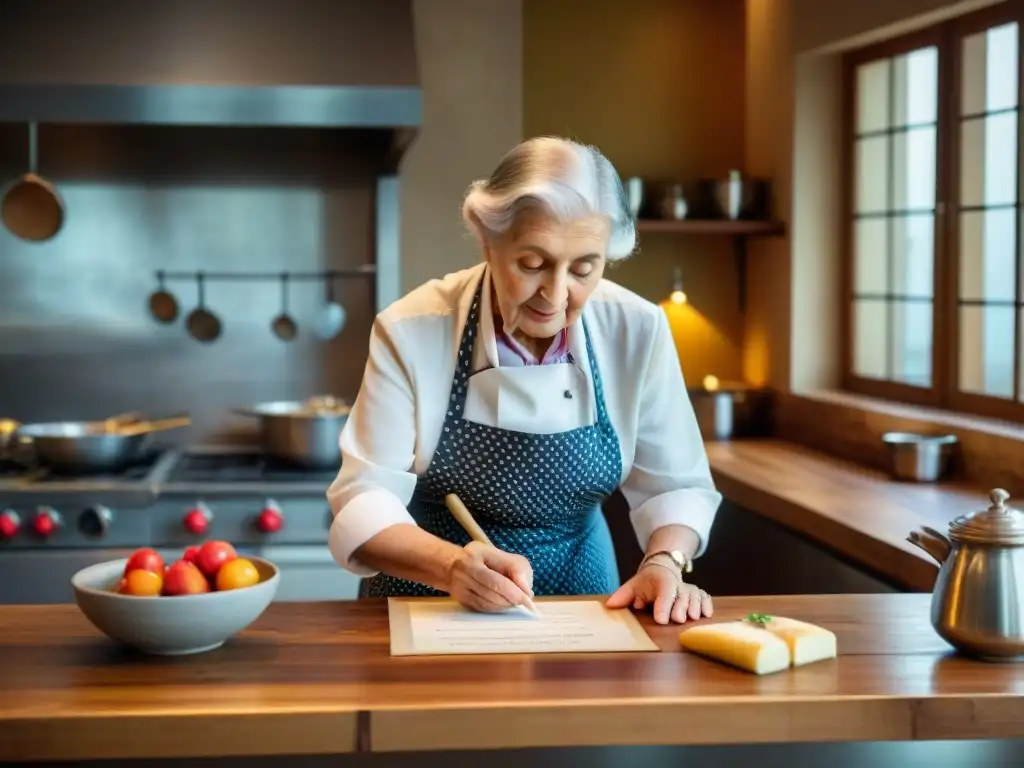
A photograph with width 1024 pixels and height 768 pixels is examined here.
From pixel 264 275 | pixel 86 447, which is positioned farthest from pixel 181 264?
pixel 86 447

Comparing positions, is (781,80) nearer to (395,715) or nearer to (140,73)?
(140,73)

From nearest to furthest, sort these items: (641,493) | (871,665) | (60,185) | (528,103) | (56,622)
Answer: (871,665) → (56,622) → (641,493) → (60,185) → (528,103)

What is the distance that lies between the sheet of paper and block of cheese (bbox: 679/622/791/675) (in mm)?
65

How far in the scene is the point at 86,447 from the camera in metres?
3.57

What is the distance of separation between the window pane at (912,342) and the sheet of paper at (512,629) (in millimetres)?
2253

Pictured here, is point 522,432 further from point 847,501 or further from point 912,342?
point 912,342

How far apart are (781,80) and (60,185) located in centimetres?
228

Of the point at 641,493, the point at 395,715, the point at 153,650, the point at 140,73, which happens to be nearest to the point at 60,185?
the point at 140,73

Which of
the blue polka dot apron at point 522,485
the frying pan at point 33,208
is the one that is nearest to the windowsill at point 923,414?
the blue polka dot apron at point 522,485

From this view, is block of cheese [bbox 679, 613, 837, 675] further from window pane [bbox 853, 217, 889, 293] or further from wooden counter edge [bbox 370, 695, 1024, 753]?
window pane [bbox 853, 217, 889, 293]

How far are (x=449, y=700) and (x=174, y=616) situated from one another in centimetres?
36

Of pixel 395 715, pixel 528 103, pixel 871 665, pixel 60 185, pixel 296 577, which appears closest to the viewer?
pixel 395 715

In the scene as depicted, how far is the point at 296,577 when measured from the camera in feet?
11.4

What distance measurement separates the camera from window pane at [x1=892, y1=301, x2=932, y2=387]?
3873mm
